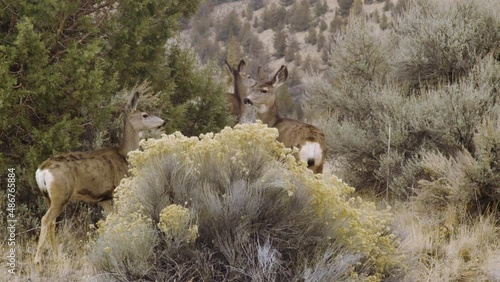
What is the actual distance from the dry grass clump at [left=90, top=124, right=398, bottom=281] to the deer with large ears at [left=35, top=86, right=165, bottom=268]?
1245mm

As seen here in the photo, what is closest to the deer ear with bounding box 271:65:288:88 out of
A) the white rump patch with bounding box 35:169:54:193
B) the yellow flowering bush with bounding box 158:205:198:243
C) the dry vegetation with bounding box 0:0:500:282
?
the dry vegetation with bounding box 0:0:500:282

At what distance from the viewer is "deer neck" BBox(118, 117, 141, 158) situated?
24.6ft

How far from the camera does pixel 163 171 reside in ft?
16.3

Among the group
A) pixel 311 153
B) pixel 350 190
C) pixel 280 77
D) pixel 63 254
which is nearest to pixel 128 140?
pixel 63 254

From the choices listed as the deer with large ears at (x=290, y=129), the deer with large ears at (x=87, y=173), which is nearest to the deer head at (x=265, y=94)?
the deer with large ears at (x=290, y=129)

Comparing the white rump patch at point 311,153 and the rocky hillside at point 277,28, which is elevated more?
the white rump patch at point 311,153

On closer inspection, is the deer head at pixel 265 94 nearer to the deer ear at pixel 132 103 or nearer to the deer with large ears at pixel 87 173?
the deer with large ears at pixel 87 173

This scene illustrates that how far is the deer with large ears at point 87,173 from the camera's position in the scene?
20.4 feet

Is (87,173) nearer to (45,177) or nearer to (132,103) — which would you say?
(45,177)

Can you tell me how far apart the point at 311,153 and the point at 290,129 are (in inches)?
28.7

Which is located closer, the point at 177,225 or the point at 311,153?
the point at 177,225

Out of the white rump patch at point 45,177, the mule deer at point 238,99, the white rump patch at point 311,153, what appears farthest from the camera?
the mule deer at point 238,99

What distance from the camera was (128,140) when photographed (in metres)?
7.61

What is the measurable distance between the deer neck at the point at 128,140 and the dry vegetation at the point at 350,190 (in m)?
1.00
